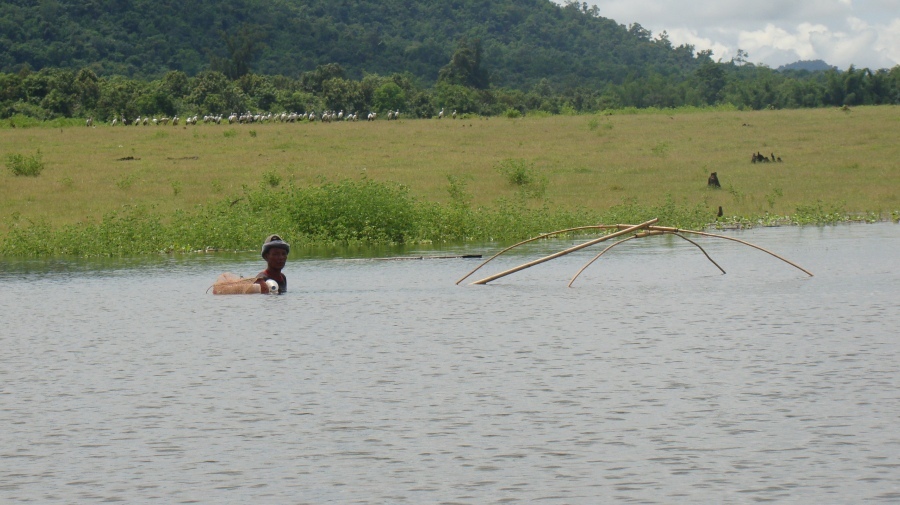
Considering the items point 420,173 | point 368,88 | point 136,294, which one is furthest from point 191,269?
point 368,88

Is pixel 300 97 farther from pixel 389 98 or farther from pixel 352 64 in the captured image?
pixel 352 64

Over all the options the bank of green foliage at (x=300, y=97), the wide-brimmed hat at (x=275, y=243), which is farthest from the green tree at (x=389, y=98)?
the wide-brimmed hat at (x=275, y=243)

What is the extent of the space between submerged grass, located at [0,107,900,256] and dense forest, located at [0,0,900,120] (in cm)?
2236

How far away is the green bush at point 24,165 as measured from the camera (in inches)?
1410

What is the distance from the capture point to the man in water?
15914mm

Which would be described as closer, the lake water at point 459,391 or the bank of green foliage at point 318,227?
the lake water at point 459,391

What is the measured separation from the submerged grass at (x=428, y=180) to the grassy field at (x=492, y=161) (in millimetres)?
83

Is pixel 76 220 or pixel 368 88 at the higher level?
pixel 368 88

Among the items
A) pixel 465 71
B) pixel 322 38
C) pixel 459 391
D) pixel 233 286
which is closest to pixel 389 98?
pixel 465 71

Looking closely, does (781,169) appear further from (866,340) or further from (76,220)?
(866,340)

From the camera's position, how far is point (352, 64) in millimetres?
135375

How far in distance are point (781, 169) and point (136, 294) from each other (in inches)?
924

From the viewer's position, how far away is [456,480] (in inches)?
296

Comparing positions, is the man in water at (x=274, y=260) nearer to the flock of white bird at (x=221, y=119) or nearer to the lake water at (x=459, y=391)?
the lake water at (x=459, y=391)
